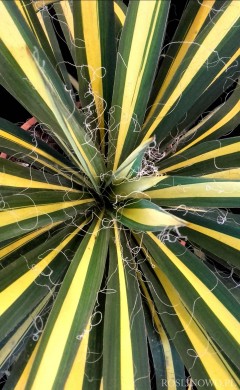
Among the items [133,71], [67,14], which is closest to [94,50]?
[133,71]

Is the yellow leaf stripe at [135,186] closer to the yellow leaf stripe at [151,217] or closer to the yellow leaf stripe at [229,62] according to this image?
the yellow leaf stripe at [151,217]

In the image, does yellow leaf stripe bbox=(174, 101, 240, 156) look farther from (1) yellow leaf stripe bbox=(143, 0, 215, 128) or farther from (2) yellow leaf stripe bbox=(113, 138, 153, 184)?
(2) yellow leaf stripe bbox=(113, 138, 153, 184)

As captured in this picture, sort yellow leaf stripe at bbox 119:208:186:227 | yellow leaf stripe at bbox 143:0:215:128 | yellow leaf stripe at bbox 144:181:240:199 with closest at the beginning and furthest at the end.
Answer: yellow leaf stripe at bbox 119:208:186:227, yellow leaf stripe at bbox 144:181:240:199, yellow leaf stripe at bbox 143:0:215:128

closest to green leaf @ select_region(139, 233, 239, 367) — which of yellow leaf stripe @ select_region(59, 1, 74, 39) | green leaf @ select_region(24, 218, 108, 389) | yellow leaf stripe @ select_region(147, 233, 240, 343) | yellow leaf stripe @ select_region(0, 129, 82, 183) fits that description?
yellow leaf stripe @ select_region(147, 233, 240, 343)

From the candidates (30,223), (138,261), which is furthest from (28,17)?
(138,261)

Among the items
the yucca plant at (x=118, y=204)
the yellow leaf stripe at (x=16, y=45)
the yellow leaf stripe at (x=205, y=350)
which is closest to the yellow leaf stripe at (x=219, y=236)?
the yucca plant at (x=118, y=204)

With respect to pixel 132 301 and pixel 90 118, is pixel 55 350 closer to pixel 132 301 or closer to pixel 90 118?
pixel 132 301
